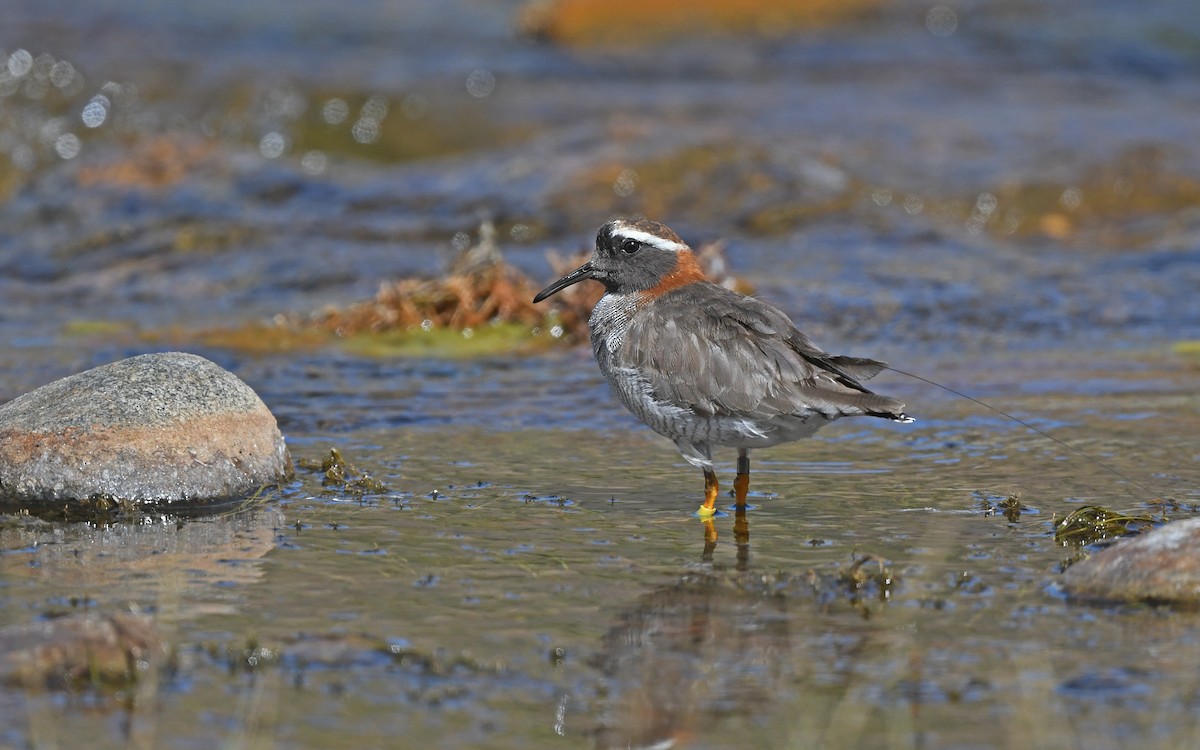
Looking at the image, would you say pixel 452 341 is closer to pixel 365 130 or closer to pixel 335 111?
pixel 365 130

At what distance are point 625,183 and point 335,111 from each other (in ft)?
24.2

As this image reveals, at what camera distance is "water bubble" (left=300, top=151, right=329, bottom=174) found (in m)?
20.9

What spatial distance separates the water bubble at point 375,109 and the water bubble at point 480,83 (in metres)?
1.46

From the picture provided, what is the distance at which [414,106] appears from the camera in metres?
24.4

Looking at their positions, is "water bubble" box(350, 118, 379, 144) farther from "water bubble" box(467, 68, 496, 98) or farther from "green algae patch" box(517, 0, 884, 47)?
"green algae patch" box(517, 0, 884, 47)

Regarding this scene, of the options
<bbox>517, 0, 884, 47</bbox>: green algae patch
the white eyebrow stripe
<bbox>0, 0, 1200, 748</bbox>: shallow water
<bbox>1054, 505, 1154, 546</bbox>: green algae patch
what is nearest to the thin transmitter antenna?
<bbox>0, 0, 1200, 748</bbox>: shallow water

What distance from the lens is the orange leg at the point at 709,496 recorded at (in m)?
8.08

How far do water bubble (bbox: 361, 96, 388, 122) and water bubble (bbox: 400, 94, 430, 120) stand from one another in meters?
0.29

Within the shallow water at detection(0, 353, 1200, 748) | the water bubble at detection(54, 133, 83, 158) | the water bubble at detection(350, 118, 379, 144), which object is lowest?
the shallow water at detection(0, 353, 1200, 748)

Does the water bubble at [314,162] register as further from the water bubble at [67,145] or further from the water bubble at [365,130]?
the water bubble at [67,145]

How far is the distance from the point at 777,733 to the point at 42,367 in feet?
30.0

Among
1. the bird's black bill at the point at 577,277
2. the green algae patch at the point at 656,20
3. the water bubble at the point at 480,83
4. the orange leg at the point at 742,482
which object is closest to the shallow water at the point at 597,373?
the orange leg at the point at 742,482

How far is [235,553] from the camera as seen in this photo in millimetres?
7277

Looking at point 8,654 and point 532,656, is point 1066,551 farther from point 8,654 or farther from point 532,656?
point 8,654
